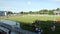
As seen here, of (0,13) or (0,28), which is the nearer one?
(0,28)

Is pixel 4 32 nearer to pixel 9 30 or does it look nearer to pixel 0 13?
pixel 9 30

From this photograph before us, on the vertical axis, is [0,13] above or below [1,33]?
above

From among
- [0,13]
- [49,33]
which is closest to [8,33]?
[0,13]

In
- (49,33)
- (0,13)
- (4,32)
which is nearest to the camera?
(4,32)

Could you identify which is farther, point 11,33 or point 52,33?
point 52,33

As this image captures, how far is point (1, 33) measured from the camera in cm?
92

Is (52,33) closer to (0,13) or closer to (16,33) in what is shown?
(0,13)

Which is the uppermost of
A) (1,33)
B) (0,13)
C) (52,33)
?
(0,13)

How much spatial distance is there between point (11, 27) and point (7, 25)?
33 millimetres

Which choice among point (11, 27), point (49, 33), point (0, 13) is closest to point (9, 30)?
point (11, 27)

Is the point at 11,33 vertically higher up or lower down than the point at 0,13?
lower down

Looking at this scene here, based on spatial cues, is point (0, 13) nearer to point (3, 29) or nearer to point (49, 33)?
point (3, 29)

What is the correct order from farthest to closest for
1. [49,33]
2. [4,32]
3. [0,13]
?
[49,33], [0,13], [4,32]

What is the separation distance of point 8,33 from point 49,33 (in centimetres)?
326
